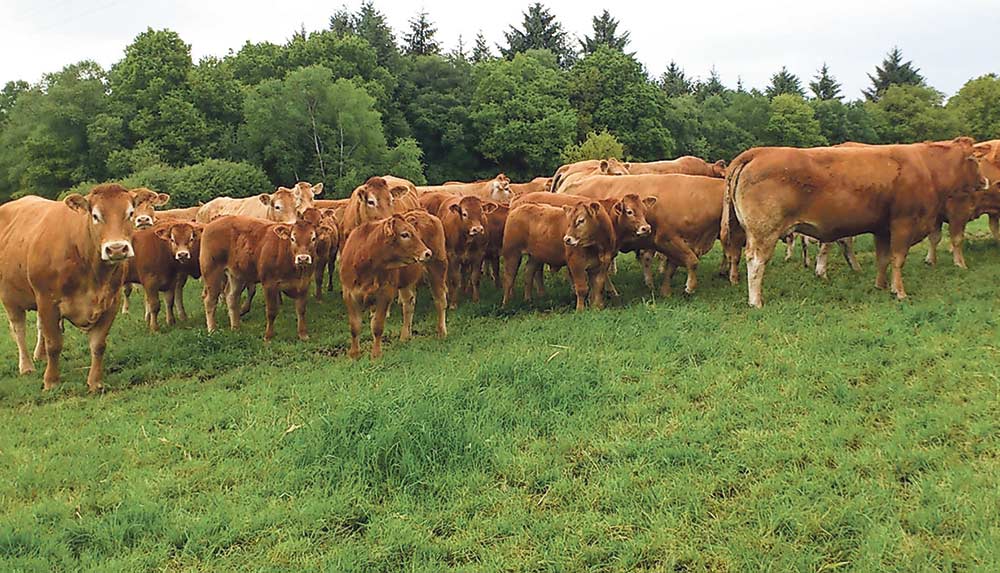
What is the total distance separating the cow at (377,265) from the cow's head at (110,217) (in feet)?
8.42

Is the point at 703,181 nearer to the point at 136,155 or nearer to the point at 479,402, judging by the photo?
the point at 479,402

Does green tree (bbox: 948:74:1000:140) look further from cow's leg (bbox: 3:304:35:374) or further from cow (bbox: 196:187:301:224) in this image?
cow's leg (bbox: 3:304:35:374)

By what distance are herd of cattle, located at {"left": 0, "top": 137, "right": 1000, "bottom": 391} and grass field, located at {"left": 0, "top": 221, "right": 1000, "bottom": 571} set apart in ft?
3.62

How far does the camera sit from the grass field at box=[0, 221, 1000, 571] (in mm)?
4309

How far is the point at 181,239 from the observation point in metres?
11.1

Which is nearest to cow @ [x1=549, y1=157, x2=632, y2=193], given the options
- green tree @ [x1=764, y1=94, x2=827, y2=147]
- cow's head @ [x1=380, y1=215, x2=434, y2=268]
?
cow's head @ [x1=380, y1=215, x2=434, y2=268]

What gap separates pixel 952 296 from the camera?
9.45 m

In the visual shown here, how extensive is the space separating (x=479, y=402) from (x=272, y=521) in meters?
2.37

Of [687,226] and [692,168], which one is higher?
[692,168]

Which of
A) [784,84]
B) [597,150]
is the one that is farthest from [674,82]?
[597,150]

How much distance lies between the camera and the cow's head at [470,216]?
11.5m

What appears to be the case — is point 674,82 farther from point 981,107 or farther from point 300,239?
point 300,239

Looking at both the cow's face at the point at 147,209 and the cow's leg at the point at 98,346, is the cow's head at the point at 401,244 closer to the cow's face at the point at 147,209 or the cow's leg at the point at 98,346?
the cow's face at the point at 147,209

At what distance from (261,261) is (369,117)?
39999 millimetres
